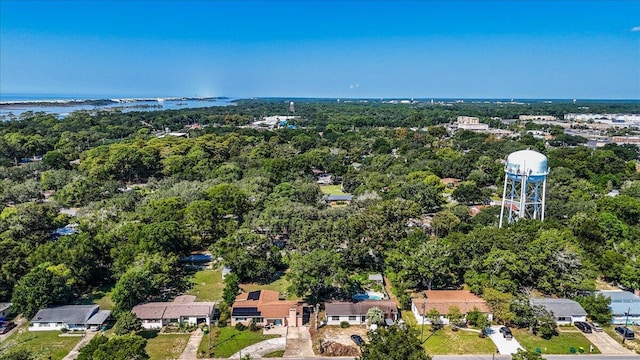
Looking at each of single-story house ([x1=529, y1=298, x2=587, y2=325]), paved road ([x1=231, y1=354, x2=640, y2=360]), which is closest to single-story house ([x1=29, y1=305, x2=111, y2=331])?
paved road ([x1=231, y1=354, x2=640, y2=360])

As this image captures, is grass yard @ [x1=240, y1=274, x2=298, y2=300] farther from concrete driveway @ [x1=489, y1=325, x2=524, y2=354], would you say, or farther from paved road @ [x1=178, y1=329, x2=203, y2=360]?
concrete driveway @ [x1=489, y1=325, x2=524, y2=354]

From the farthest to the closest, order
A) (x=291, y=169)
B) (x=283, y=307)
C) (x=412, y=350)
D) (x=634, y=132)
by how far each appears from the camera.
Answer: (x=634, y=132), (x=291, y=169), (x=283, y=307), (x=412, y=350)

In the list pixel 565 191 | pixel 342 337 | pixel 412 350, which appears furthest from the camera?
pixel 565 191

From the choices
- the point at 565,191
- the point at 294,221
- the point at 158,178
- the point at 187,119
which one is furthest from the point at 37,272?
the point at 187,119

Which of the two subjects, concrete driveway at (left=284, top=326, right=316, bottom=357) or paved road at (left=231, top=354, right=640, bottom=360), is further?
concrete driveway at (left=284, top=326, right=316, bottom=357)

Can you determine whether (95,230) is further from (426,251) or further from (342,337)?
(426,251)

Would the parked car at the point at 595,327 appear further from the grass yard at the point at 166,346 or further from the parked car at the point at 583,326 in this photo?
the grass yard at the point at 166,346

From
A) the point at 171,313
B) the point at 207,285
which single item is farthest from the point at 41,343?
the point at 207,285
